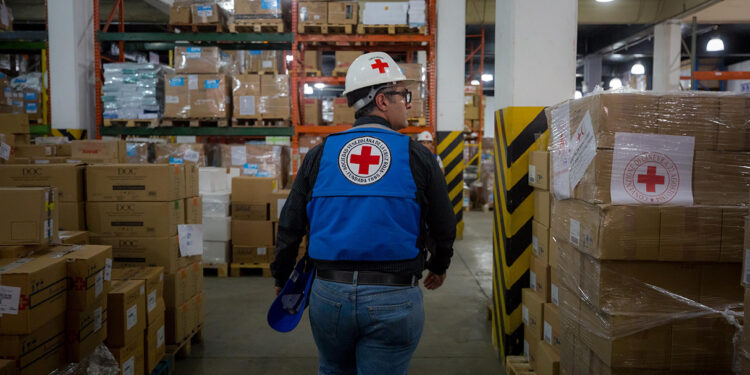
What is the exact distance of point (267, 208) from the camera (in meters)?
6.40

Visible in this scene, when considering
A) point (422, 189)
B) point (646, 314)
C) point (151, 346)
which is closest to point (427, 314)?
point (151, 346)

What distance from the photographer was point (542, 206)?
3.13 m

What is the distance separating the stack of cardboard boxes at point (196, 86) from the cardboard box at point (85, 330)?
5344 millimetres

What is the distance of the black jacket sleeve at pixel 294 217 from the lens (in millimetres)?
1963

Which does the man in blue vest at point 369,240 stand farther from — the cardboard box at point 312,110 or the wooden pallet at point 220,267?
the cardboard box at point 312,110

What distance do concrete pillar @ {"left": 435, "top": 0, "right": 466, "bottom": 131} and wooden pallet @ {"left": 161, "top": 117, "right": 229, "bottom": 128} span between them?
386 centimetres

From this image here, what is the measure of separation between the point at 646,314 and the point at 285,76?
255 inches

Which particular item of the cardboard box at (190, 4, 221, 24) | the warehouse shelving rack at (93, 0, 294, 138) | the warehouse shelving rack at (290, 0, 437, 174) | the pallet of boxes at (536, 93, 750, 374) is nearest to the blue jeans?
the pallet of boxes at (536, 93, 750, 374)

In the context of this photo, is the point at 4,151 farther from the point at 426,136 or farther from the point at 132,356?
the point at 426,136

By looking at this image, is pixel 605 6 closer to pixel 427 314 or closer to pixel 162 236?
pixel 427 314

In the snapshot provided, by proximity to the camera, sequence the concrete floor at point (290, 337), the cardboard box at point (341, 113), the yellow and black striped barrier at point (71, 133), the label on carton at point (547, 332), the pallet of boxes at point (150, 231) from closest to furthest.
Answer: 1. the label on carton at point (547, 332)
2. the pallet of boxes at point (150, 231)
3. the concrete floor at point (290, 337)
4. the yellow and black striped barrier at point (71, 133)
5. the cardboard box at point (341, 113)

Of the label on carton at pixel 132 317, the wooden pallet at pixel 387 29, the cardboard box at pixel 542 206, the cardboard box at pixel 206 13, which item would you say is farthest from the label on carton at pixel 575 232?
the cardboard box at pixel 206 13

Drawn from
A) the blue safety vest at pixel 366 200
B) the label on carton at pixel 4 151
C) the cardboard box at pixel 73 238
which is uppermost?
the label on carton at pixel 4 151

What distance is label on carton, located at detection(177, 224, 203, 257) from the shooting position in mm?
3682
